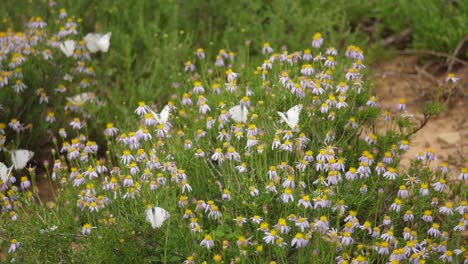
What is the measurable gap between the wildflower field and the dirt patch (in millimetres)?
33

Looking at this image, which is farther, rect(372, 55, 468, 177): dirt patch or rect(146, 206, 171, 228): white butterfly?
rect(372, 55, 468, 177): dirt patch

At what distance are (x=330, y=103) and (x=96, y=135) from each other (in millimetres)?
1806

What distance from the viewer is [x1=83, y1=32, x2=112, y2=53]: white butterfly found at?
450 centimetres

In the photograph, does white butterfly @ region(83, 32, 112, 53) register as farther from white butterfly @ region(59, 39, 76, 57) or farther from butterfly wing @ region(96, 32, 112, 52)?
white butterfly @ region(59, 39, 76, 57)

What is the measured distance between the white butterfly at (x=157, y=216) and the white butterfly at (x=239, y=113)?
0.84 m

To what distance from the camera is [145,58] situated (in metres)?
4.93

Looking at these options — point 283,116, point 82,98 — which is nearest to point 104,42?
point 82,98

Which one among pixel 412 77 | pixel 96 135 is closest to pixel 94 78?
pixel 96 135

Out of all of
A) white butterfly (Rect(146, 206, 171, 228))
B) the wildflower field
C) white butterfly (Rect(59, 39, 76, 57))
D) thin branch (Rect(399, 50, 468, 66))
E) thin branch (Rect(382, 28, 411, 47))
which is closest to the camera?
white butterfly (Rect(146, 206, 171, 228))

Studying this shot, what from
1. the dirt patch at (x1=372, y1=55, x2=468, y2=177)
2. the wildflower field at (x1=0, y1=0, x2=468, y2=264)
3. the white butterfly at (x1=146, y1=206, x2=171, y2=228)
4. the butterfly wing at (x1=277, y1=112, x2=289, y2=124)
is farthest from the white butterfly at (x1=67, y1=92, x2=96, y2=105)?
the dirt patch at (x1=372, y1=55, x2=468, y2=177)

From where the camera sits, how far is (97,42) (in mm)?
4520

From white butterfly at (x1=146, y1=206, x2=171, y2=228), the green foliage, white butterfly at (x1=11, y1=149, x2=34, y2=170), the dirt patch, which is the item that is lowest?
the dirt patch

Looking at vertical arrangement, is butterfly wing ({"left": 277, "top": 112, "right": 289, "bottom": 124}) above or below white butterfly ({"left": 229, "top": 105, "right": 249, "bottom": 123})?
above

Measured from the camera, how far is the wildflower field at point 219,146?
2.95 metres
